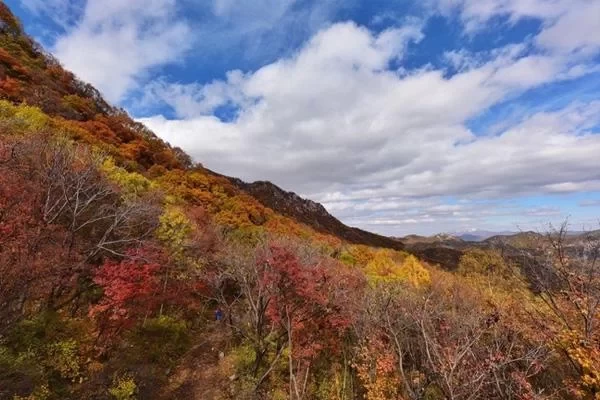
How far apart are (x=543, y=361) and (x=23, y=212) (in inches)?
873

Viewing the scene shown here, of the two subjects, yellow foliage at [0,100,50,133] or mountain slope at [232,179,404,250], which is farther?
mountain slope at [232,179,404,250]

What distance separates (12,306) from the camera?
11.3 meters

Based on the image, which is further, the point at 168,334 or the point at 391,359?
the point at 168,334

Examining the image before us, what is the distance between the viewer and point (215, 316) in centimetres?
2766

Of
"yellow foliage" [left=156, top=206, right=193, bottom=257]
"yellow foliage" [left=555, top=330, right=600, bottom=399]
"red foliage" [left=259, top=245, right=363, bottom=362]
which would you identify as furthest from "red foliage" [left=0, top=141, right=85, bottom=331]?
"yellow foliage" [left=555, top=330, right=600, bottom=399]

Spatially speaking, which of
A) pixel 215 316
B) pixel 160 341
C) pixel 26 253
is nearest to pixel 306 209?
pixel 215 316

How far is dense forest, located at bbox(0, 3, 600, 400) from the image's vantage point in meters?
12.8

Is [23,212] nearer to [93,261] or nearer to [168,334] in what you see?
[93,261]

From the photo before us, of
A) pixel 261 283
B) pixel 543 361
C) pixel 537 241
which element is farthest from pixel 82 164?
pixel 543 361

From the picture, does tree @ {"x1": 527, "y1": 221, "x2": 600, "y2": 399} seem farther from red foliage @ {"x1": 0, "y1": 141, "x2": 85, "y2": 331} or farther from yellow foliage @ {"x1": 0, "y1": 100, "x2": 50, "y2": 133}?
yellow foliage @ {"x1": 0, "y1": 100, "x2": 50, "y2": 133}

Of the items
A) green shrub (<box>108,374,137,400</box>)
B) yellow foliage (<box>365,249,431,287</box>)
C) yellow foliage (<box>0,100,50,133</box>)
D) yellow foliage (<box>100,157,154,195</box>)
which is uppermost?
yellow foliage (<box>0,100,50,133</box>)

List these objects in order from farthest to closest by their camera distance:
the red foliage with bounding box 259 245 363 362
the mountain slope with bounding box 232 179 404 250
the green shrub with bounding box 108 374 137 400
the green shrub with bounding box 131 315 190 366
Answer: the mountain slope with bounding box 232 179 404 250, the green shrub with bounding box 131 315 190 366, the red foliage with bounding box 259 245 363 362, the green shrub with bounding box 108 374 137 400

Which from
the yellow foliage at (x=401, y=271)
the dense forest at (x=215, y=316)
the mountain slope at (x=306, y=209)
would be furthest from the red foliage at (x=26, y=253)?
the mountain slope at (x=306, y=209)

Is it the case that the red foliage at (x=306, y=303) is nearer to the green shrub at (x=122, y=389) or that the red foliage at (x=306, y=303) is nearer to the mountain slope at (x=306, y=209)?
the green shrub at (x=122, y=389)
